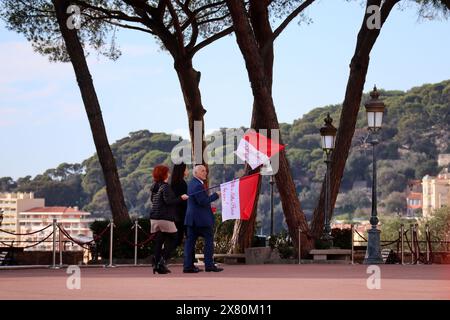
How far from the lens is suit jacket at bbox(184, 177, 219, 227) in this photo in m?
17.5

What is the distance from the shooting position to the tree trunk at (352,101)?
88.5 feet

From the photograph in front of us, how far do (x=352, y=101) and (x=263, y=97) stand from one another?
2571 millimetres

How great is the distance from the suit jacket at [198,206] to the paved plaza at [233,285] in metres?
0.79

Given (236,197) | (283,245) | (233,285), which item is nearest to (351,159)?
(283,245)

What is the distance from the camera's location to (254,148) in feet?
73.0

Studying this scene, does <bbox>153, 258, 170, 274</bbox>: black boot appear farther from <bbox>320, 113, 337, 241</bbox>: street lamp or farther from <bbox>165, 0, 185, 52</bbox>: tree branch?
<bbox>165, 0, 185, 52</bbox>: tree branch

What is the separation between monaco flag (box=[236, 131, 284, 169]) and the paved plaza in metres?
3.21

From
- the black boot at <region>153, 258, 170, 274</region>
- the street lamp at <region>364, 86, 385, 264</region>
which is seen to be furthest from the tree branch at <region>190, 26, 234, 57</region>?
the black boot at <region>153, 258, 170, 274</region>

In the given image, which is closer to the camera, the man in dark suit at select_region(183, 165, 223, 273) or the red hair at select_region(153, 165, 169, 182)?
the man in dark suit at select_region(183, 165, 223, 273)

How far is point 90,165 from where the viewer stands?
184 metres

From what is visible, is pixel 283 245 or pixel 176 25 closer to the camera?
pixel 283 245

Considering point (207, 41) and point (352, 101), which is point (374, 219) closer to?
point (352, 101)

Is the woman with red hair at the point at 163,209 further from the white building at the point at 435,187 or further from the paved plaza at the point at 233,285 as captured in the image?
the white building at the point at 435,187

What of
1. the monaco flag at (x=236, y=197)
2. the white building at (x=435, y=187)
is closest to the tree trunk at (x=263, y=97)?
the monaco flag at (x=236, y=197)
